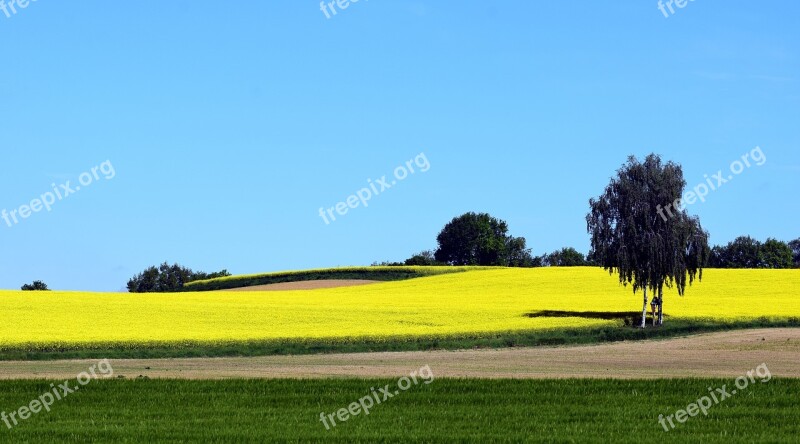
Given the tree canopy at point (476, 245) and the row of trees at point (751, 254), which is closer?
the row of trees at point (751, 254)

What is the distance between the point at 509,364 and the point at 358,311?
883 inches

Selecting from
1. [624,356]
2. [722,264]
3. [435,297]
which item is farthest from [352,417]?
[722,264]

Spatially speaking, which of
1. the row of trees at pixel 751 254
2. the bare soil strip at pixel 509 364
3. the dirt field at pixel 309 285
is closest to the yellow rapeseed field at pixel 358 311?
the bare soil strip at pixel 509 364

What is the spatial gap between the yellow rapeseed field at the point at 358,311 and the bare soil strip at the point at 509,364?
216 inches

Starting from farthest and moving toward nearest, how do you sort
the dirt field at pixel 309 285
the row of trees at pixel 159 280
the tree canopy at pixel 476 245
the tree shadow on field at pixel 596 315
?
the tree canopy at pixel 476 245
the row of trees at pixel 159 280
the dirt field at pixel 309 285
the tree shadow on field at pixel 596 315

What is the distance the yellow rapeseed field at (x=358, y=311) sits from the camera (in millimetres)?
45812

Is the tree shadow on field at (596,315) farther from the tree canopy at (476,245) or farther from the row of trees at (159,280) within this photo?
the tree canopy at (476,245)

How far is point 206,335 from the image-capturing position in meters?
44.6

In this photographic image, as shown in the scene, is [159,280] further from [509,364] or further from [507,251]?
[509,364]

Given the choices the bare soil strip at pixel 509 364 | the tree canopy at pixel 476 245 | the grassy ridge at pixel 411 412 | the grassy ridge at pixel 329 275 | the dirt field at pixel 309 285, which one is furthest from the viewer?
the tree canopy at pixel 476 245

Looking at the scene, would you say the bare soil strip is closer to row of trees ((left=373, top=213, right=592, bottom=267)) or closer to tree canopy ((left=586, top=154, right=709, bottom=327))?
tree canopy ((left=586, top=154, right=709, bottom=327))

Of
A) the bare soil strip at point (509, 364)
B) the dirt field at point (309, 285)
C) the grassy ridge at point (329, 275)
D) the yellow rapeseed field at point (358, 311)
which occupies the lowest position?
the bare soil strip at point (509, 364)

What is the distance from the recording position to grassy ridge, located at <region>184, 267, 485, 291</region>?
111062 mm

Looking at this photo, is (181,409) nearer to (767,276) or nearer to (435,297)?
(435,297)
